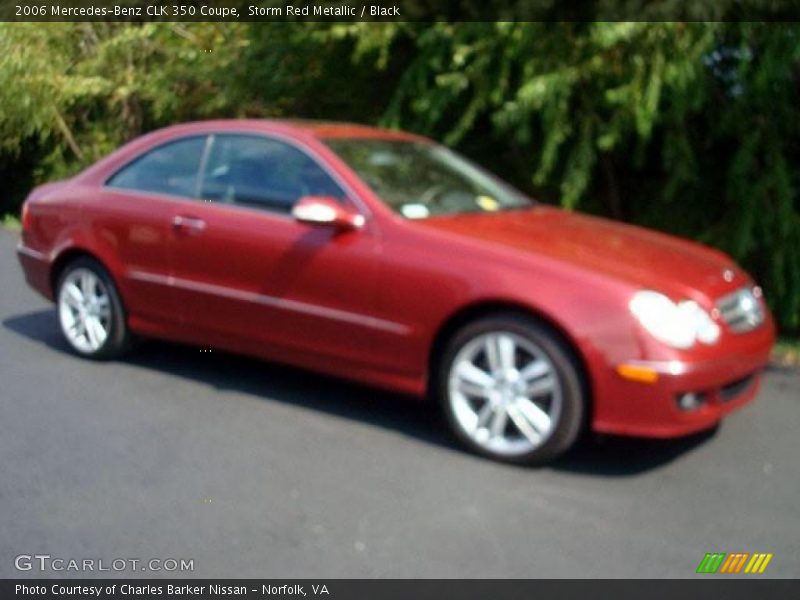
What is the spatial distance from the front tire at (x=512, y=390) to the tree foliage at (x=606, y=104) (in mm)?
2606

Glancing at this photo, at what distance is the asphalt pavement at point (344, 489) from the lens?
4.04 metres

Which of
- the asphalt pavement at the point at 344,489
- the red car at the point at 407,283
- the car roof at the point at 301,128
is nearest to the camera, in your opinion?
the asphalt pavement at the point at 344,489

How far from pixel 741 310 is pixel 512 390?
1.16 meters

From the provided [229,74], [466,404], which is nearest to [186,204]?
[466,404]

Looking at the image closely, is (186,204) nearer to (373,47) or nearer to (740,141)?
(373,47)

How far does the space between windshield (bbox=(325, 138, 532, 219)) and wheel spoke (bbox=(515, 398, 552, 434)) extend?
44.1 inches

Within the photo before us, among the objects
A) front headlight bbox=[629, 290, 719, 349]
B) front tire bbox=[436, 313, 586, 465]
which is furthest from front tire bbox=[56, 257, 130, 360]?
front headlight bbox=[629, 290, 719, 349]

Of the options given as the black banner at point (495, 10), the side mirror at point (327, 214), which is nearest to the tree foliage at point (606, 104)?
the black banner at point (495, 10)

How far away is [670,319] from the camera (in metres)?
4.70

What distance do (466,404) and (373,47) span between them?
3.88 m

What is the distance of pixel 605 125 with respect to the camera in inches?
294

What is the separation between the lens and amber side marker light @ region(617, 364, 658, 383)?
15.1 ft

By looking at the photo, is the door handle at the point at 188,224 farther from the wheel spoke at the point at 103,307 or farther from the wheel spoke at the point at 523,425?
the wheel spoke at the point at 523,425
